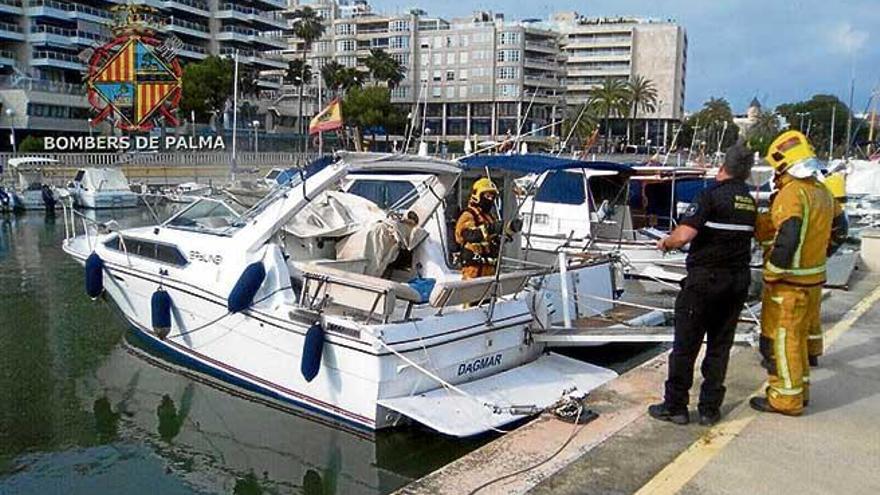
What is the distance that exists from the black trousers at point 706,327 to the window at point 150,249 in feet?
20.3

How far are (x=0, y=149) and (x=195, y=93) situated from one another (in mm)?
16608

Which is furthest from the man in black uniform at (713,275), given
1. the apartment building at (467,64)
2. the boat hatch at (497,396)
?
the apartment building at (467,64)

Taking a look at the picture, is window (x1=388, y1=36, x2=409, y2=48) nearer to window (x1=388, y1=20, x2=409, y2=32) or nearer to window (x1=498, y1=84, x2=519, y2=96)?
window (x1=388, y1=20, x2=409, y2=32)

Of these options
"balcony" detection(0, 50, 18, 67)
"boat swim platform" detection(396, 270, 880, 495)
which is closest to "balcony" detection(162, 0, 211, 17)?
"balcony" detection(0, 50, 18, 67)

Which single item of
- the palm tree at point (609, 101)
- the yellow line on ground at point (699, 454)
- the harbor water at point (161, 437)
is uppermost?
the palm tree at point (609, 101)

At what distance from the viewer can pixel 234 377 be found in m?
8.85

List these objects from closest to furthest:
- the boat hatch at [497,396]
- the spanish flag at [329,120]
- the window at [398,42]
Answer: the boat hatch at [497,396] → the spanish flag at [329,120] → the window at [398,42]

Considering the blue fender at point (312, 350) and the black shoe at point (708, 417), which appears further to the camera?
the blue fender at point (312, 350)

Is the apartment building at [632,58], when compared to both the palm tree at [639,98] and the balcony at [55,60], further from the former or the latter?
the balcony at [55,60]

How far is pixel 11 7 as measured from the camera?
71.4m

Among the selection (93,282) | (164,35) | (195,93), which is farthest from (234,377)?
(164,35)

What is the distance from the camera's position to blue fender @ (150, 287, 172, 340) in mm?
9422

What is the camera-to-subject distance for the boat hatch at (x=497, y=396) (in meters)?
7.01

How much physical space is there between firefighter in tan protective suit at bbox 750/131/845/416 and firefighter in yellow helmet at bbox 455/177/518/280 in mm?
3572
